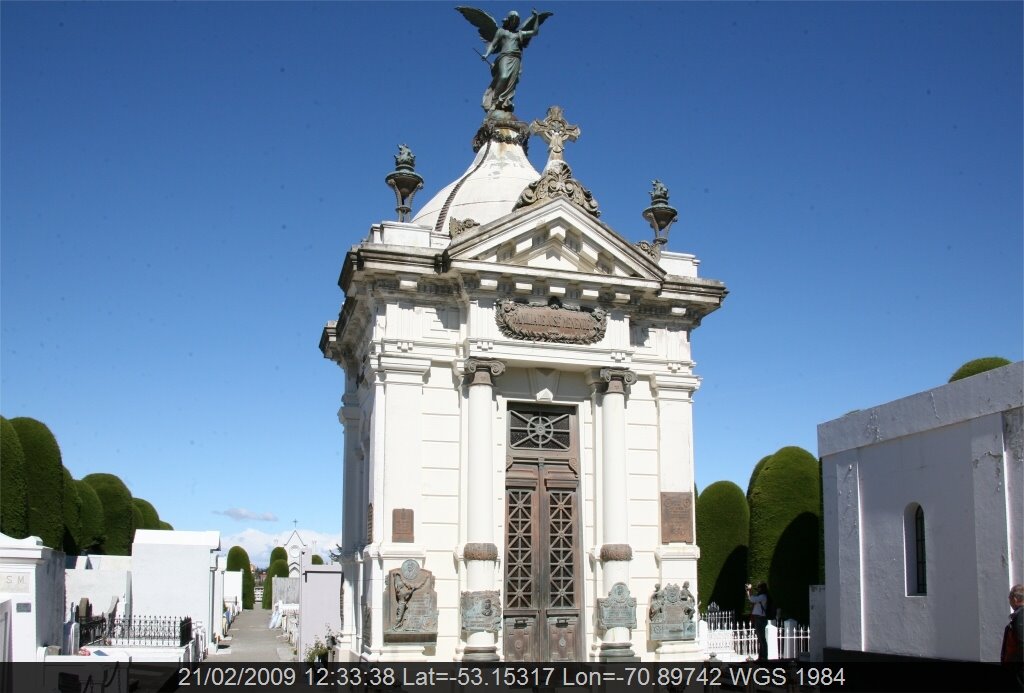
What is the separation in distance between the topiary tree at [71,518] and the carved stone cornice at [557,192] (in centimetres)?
2349

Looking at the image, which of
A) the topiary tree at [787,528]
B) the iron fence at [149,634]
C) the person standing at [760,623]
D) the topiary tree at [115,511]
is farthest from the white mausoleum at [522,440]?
the topiary tree at [115,511]

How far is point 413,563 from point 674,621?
4164mm

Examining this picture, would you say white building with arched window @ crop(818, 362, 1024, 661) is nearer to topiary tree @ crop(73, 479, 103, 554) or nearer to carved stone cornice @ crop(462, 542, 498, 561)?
carved stone cornice @ crop(462, 542, 498, 561)

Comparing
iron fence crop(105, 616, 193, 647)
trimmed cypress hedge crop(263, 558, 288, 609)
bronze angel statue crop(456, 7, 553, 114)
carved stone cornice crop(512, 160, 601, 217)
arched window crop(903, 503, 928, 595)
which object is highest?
bronze angel statue crop(456, 7, 553, 114)

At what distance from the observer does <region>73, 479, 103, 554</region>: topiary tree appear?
37.8 m

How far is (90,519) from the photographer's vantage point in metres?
38.3

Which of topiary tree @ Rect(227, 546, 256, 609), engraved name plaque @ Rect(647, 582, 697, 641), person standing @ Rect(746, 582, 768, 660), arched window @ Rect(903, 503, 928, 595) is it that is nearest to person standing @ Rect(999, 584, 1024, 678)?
engraved name plaque @ Rect(647, 582, 697, 641)

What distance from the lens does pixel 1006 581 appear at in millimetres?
14492

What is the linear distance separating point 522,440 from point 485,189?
458 cm

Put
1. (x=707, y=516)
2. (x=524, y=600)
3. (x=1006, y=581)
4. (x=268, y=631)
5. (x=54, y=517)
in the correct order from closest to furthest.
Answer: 1. (x=1006, y=581)
2. (x=524, y=600)
3. (x=54, y=517)
4. (x=707, y=516)
5. (x=268, y=631)

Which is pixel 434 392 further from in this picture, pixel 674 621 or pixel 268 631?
pixel 268 631

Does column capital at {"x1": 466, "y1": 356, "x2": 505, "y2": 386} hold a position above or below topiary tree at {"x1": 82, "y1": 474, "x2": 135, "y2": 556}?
above

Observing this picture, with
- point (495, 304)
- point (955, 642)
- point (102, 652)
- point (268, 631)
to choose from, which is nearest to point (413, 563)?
point (495, 304)

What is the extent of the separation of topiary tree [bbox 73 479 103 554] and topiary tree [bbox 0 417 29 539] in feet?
30.7
